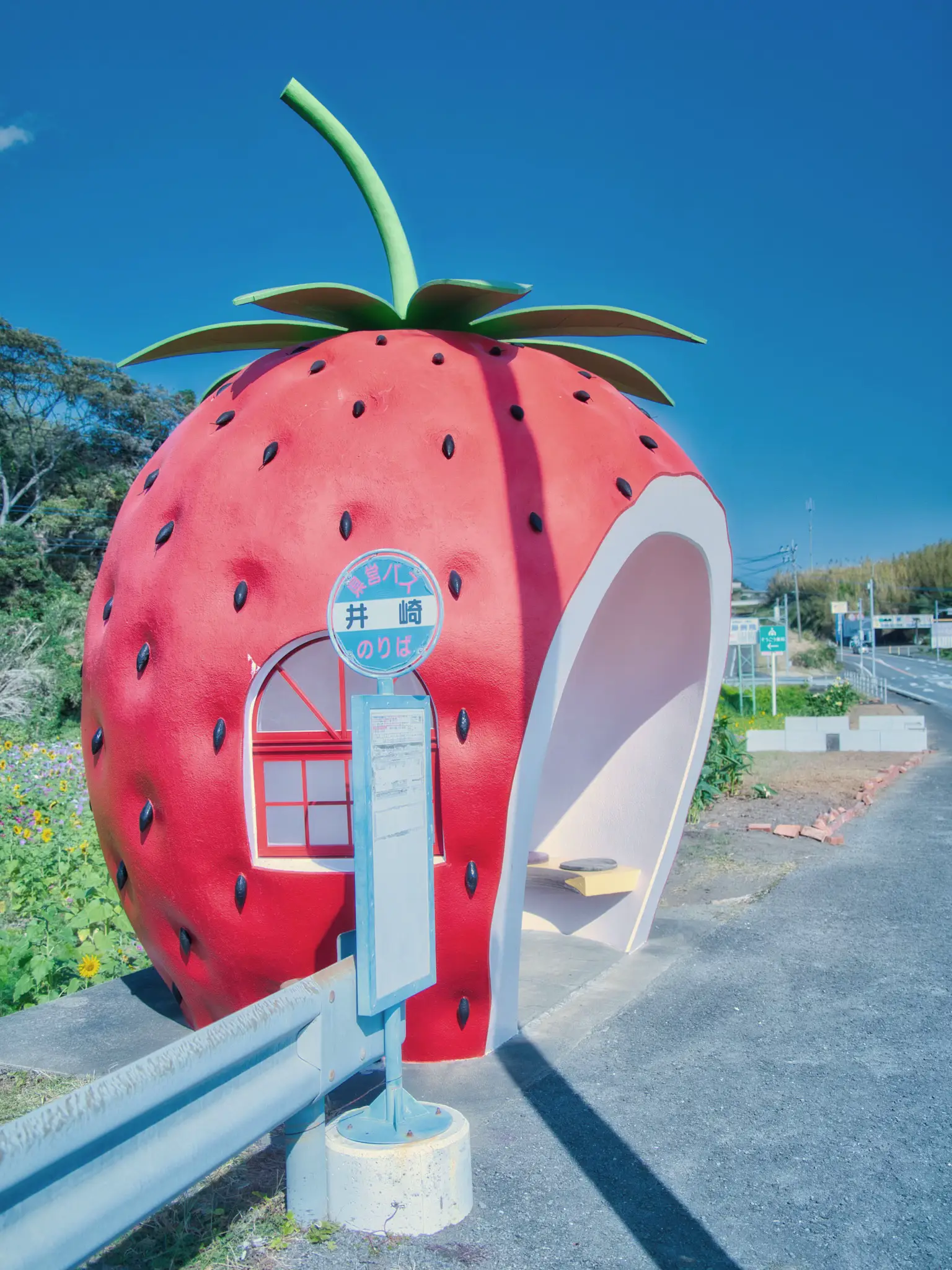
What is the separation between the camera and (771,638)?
2353 cm

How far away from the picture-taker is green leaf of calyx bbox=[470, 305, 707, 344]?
5676 millimetres

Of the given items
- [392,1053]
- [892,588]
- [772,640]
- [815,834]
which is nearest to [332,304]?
[392,1053]

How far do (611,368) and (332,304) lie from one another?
1852 mm

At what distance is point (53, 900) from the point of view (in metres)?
7.69

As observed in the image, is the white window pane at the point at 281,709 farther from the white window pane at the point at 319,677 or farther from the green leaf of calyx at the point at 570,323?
the green leaf of calyx at the point at 570,323

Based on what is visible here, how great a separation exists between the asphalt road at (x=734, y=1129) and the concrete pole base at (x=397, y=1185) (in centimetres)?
7

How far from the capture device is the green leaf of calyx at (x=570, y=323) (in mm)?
5676

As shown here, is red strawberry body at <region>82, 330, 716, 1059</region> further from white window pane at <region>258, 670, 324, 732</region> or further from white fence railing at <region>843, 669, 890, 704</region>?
white fence railing at <region>843, 669, 890, 704</region>

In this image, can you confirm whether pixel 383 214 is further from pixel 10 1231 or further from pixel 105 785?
pixel 10 1231

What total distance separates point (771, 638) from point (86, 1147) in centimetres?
2258

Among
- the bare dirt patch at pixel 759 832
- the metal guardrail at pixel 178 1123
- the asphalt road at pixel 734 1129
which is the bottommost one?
the bare dirt patch at pixel 759 832

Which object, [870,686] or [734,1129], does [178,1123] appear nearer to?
[734,1129]

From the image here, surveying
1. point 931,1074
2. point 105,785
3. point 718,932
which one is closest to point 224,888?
point 105,785

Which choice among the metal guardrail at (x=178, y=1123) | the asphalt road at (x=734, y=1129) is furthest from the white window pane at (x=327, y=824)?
the metal guardrail at (x=178, y=1123)
